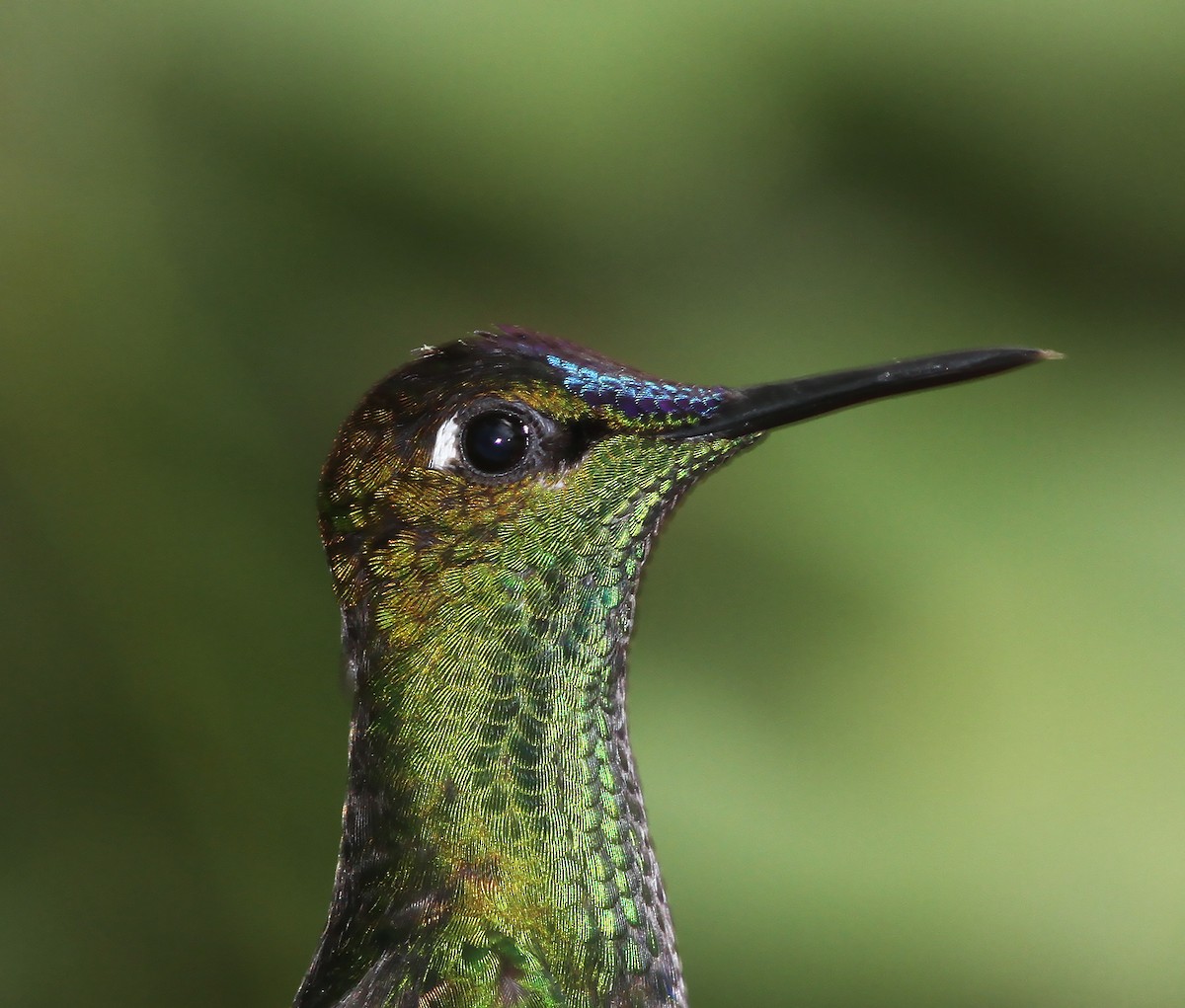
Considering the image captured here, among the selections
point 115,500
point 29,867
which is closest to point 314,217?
point 115,500

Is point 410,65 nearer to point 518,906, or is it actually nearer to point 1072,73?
point 1072,73

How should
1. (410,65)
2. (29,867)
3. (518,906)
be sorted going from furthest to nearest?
(29,867) → (410,65) → (518,906)

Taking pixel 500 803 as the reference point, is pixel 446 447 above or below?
Answer: above

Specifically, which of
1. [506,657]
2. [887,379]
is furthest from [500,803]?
[887,379]

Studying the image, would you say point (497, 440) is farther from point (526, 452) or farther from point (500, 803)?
point (500, 803)

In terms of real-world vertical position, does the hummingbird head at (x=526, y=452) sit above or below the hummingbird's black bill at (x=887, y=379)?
below

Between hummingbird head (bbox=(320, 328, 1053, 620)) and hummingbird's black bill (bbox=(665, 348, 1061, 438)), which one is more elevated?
hummingbird's black bill (bbox=(665, 348, 1061, 438))

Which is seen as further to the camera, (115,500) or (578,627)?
(115,500)
